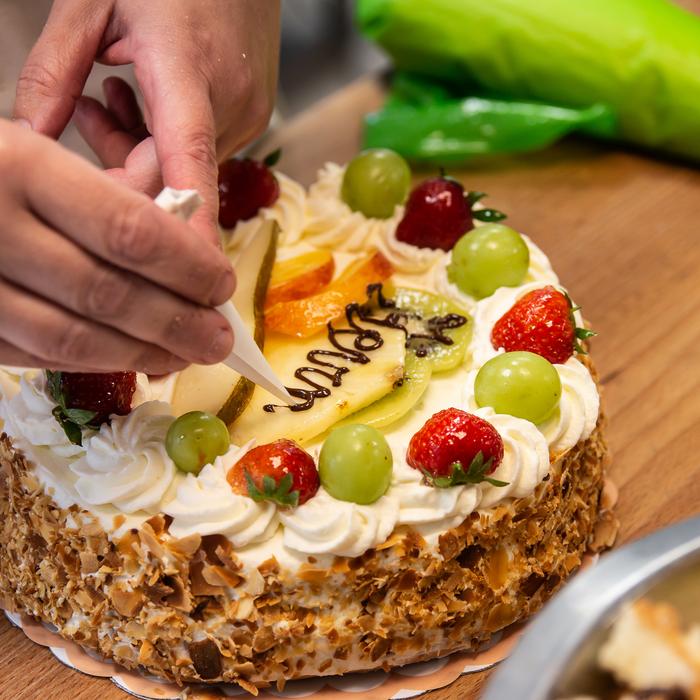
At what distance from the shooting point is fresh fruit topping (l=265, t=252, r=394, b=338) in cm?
212

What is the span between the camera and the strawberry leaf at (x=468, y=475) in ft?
5.63

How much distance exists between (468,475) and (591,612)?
617 mm

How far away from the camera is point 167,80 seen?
1812mm

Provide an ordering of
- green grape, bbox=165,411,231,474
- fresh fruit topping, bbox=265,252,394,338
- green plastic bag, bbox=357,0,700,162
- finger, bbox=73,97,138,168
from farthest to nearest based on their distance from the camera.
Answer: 1. green plastic bag, bbox=357,0,700,162
2. finger, bbox=73,97,138,168
3. fresh fruit topping, bbox=265,252,394,338
4. green grape, bbox=165,411,231,474

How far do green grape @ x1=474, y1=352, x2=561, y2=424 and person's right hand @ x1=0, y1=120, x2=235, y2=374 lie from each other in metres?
0.56

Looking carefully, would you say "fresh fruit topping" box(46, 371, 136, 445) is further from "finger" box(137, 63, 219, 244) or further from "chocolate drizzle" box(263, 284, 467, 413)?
"finger" box(137, 63, 219, 244)

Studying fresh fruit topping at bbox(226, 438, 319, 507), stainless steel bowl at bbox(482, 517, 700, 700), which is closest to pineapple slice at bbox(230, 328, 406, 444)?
fresh fruit topping at bbox(226, 438, 319, 507)

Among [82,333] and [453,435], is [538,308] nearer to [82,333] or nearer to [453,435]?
[453,435]

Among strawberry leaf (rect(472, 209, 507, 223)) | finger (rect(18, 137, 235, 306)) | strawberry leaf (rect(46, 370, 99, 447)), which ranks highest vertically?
finger (rect(18, 137, 235, 306))

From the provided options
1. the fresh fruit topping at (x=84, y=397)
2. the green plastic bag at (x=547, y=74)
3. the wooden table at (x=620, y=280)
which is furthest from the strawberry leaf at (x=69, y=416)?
the green plastic bag at (x=547, y=74)

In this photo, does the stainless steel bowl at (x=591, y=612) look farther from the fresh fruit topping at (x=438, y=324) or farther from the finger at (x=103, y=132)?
the finger at (x=103, y=132)

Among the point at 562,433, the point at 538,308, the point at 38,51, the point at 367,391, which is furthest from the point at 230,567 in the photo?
the point at 38,51

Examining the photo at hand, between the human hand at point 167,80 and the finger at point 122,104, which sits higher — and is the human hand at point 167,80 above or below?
above

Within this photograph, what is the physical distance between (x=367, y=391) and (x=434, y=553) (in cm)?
32
